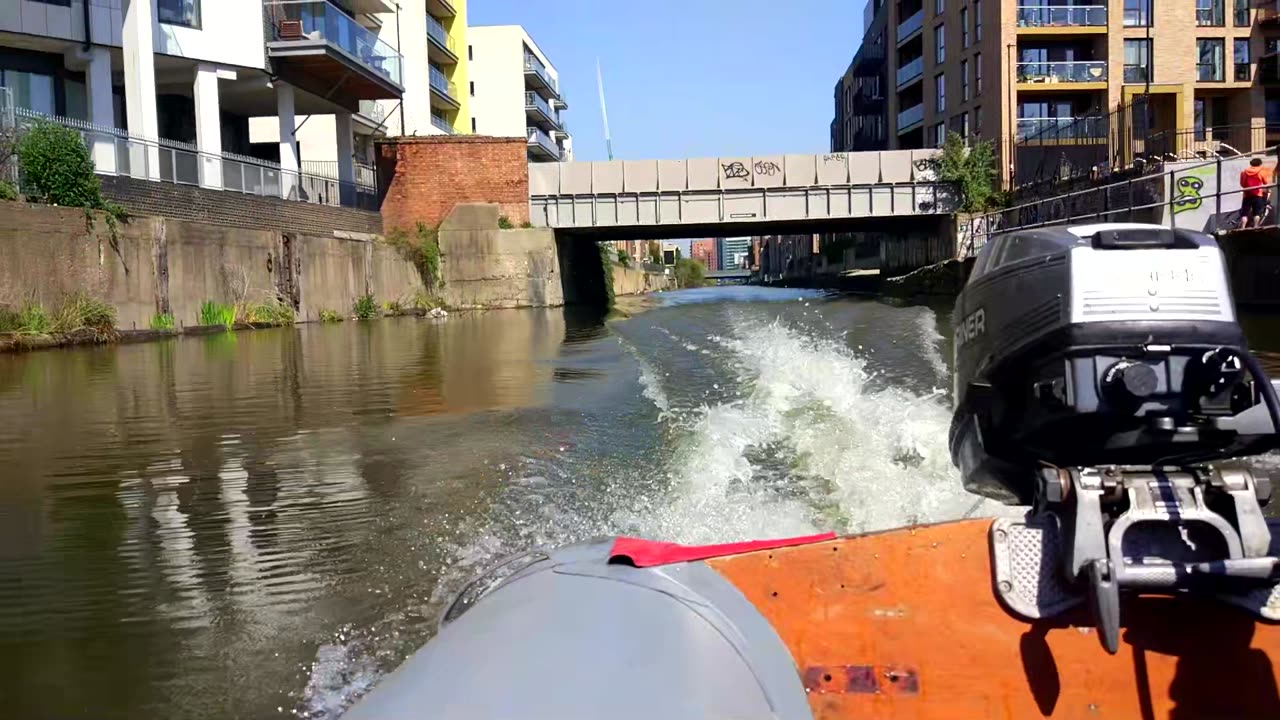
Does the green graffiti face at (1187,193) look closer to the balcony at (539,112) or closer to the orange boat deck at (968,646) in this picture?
the orange boat deck at (968,646)

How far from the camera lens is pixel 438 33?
57.2m

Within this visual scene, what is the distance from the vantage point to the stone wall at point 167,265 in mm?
18344

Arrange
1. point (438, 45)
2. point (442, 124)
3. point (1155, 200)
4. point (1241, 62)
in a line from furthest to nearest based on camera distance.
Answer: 1. point (442, 124)
2. point (438, 45)
3. point (1241, 62)
4. point (1155, 200)

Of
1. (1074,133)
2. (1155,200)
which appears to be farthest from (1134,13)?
(1155,200)

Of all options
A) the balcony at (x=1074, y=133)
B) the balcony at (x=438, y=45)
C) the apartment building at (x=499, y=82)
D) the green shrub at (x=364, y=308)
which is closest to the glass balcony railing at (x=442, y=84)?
the balcony at (x=438, y=45)

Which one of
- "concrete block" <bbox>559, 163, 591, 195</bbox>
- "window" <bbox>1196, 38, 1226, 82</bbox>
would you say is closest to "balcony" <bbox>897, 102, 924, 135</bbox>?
"window" <bbox>1196, 38, 1226, 82</bbox>

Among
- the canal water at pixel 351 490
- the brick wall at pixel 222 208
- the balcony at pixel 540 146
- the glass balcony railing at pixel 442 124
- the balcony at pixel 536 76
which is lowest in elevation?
the canal water at pixel 351 490

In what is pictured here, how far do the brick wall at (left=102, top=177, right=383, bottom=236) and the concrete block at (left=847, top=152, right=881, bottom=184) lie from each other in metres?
18.8

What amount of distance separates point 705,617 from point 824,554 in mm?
561

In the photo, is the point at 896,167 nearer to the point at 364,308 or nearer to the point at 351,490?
the point at 364,308

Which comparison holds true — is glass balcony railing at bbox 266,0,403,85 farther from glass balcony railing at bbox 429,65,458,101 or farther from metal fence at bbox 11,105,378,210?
glass balcony railing at bbox 429,65,458,101

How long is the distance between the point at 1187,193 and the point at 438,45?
43.4m

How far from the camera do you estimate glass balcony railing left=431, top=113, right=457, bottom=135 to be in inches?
2236

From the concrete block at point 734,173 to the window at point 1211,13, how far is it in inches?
973
